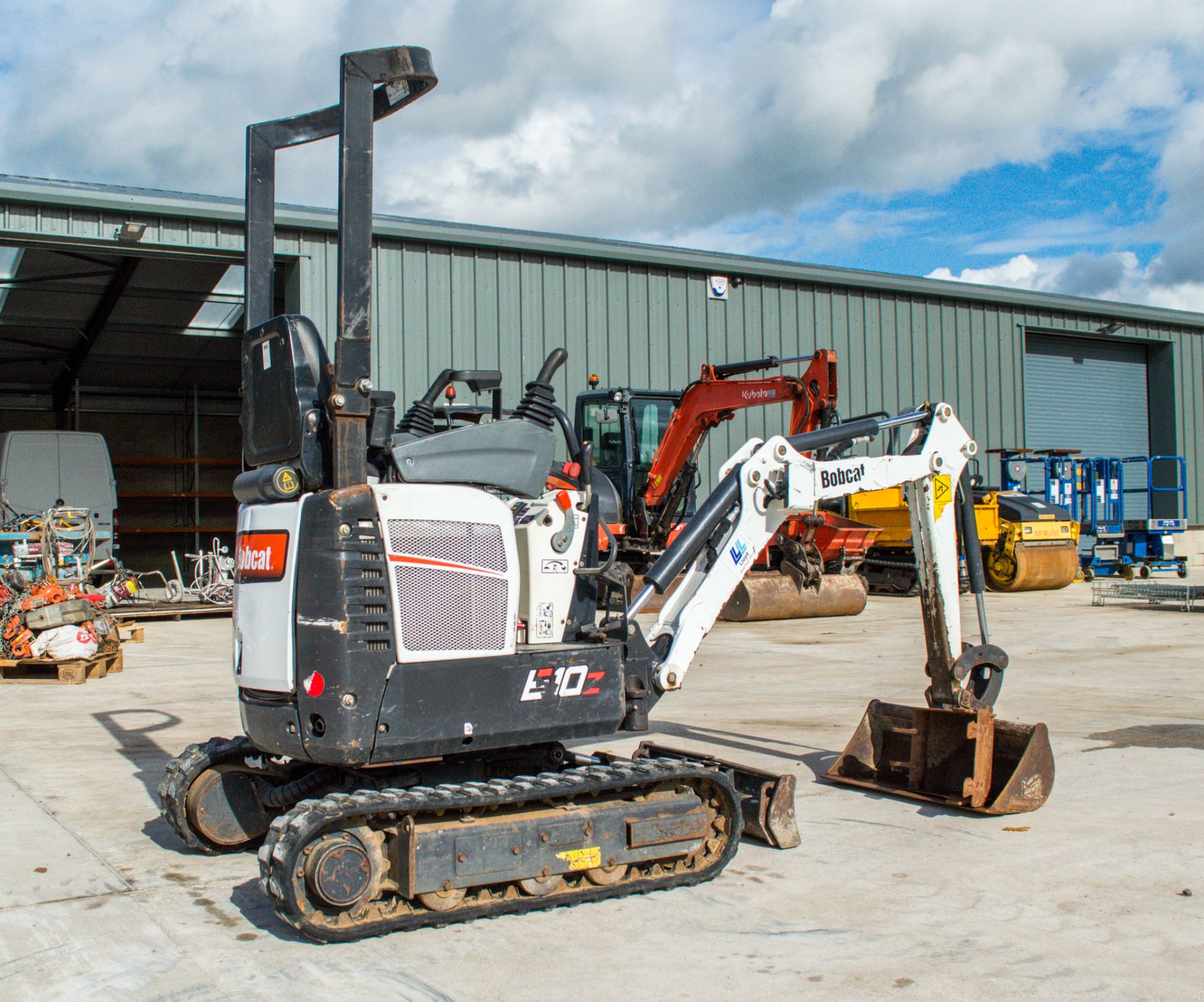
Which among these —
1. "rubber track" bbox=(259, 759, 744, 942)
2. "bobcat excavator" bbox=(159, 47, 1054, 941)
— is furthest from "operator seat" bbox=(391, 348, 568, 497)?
"rubber track" bbox=(259, 759, 744, 942)

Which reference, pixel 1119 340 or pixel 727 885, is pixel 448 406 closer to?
pixel 727 885

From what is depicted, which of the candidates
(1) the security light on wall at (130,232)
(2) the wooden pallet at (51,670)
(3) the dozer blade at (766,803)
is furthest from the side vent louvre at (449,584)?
(1) the security light on wall at (130,232)

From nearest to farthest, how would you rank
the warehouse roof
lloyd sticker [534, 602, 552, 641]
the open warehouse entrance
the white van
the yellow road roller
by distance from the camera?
lloyd sticker [534, 602, 552, 641], the warehouse roof, the white van, the open warehouse entrance, the yellow road roller

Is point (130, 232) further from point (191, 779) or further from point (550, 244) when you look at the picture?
point (191, 779)

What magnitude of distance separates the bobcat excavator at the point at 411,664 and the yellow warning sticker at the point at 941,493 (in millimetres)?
1617

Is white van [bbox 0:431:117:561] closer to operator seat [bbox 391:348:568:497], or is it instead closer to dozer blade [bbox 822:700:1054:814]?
dozer blade [bbox 822:700:1054:814]

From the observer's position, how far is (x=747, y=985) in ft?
11.7

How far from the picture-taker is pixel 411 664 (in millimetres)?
4109

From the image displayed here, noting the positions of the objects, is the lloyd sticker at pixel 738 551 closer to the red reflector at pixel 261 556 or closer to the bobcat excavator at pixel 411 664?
the bobcat excavator at pixel 411 664

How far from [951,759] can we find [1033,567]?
49.7 feet

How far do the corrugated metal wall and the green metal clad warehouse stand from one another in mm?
37

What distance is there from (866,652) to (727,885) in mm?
7782

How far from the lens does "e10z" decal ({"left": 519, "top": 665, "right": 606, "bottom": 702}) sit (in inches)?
173

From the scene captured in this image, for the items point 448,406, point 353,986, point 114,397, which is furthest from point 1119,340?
point 353,986
